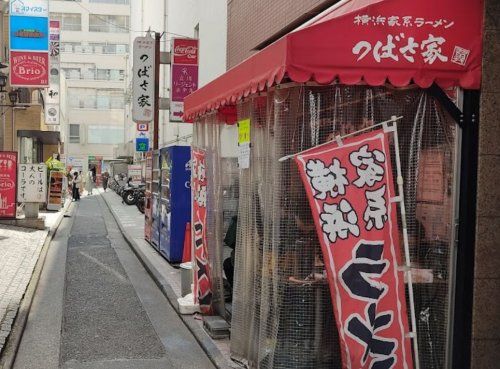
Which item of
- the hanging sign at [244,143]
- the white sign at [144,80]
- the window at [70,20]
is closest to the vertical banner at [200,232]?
the hanging sign at [244,143]

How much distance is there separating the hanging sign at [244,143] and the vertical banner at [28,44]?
15.0 metres

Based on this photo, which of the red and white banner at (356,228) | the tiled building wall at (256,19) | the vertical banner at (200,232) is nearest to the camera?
the red and white banner at (356,228)

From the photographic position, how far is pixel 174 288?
9.47 m

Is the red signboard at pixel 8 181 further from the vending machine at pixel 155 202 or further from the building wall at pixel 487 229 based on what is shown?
the building wall at pixel 487 229

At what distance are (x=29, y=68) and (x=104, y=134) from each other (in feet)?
156

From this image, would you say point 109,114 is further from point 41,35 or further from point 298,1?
point 298,1

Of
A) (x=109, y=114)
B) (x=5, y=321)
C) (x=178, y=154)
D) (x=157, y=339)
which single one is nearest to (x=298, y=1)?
(x=178, y=154)

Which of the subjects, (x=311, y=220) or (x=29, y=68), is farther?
(x=29, y=68)

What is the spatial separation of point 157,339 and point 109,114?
200 feet

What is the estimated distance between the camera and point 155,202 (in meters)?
13.8

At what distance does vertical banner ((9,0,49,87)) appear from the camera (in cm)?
1878

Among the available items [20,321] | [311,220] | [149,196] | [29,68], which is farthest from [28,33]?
[311,220]

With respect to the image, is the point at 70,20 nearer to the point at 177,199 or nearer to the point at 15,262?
the point at 15,262

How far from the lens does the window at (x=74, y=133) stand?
63781mm
